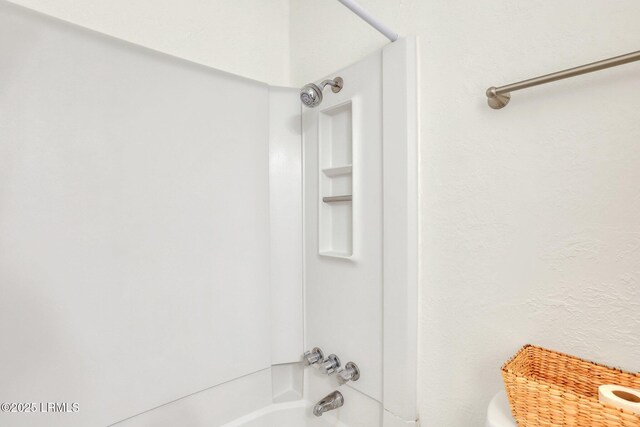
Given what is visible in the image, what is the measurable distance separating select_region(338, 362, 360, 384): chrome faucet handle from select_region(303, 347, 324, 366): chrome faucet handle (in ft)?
0.51

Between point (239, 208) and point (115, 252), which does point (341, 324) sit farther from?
point (115, 252)

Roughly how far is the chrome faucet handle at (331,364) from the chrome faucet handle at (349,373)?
49 millimetres

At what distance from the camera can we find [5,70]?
32.8 inches

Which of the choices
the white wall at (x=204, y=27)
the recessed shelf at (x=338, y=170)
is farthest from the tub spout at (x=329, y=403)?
the white wall at (x=204, y=27)

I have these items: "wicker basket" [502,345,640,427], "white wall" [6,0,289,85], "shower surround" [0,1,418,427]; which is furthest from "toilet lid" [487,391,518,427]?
"white wall" [6,0,289,85]

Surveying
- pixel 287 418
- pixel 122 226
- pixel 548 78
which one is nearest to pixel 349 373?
pixel 287 418

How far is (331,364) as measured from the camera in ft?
4.15

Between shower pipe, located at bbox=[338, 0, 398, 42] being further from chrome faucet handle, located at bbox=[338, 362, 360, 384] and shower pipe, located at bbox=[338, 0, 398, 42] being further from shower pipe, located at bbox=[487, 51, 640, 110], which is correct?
chrome faucet handle, located at bbox=[338, 362, 360, 384]

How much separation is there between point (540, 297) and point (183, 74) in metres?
1.38

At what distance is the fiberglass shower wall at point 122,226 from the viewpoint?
86 cm

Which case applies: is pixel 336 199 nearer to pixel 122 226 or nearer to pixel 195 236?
pixel 195 236

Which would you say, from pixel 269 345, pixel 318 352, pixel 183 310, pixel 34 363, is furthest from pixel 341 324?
pixel 34 363

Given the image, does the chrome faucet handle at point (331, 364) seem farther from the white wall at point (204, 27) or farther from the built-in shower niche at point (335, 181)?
the white wall at point (204, 27)

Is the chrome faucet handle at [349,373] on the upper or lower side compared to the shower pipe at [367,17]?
lower
